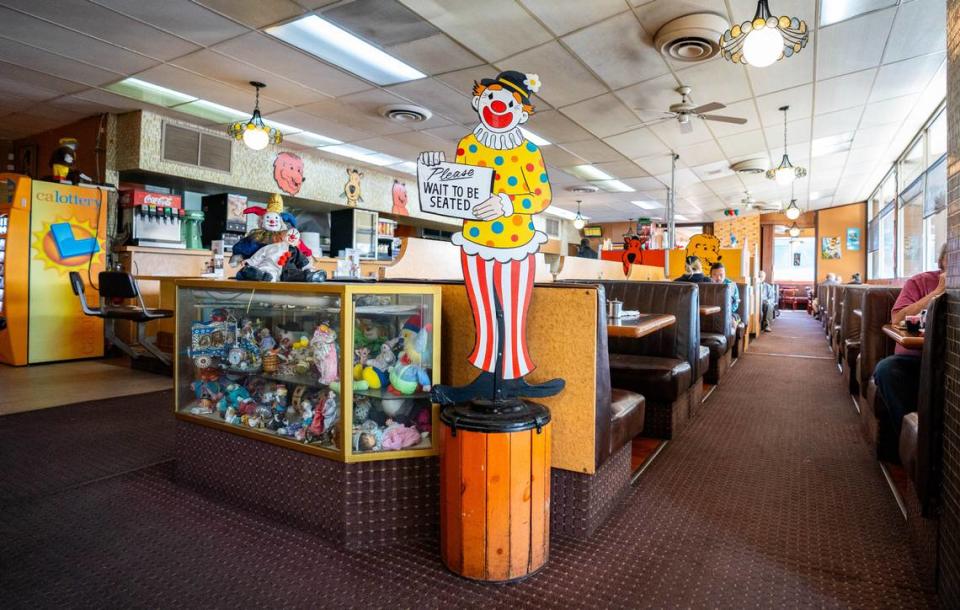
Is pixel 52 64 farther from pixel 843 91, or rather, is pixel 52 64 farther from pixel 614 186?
pixel 614 186

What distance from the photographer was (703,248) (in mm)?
7043

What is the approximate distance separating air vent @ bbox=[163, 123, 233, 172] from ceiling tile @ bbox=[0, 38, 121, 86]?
107 centimetres

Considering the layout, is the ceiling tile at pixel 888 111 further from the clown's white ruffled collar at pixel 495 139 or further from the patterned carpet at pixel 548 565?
the clown's white ruffled collar at pixel 495 139

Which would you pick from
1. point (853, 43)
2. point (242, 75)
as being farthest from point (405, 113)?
point (853, 43)

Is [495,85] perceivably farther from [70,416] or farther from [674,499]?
[70,416]

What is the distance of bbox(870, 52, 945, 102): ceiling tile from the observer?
5.18 m

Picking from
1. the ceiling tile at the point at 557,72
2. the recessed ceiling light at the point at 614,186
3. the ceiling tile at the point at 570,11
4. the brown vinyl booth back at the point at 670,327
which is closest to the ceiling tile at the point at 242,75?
the ceiling tile at the point at 557,72

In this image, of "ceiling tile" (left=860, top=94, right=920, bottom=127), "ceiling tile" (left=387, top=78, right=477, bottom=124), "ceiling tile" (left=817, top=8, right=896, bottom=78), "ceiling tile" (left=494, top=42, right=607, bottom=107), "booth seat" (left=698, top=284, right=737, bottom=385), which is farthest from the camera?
"ceiling tile" (left=860, top=94, right=920, bottom=127)

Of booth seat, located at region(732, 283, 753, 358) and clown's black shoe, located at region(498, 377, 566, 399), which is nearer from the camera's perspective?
clown's black shoe, located at region(498, 377, 566, 399)

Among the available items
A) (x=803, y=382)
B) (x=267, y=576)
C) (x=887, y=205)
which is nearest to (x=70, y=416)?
(x=267, y=576)

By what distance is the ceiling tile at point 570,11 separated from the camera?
386 cm

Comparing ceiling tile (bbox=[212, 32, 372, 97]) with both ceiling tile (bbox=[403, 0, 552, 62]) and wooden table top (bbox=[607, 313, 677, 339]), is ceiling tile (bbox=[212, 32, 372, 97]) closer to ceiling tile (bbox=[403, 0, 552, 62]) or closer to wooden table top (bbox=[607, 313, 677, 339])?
ceiling tile (bbox=[403, 0, 552, 62])

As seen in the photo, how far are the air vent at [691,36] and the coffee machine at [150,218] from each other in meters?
5.57

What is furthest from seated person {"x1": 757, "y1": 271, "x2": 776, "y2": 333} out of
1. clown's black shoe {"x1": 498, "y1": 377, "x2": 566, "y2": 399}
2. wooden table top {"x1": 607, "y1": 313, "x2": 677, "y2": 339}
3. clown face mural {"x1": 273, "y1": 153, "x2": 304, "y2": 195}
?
clown's black shoe {"x1": 498, "y1": 377, "x2": 566, "y2": 399}
